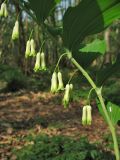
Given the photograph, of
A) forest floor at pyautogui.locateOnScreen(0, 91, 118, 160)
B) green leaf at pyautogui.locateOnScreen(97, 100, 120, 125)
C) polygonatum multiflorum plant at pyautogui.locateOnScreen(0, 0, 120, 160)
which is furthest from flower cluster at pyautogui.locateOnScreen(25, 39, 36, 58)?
forest floor at pyautogui.locateOnScreen(0, 91, 118, 160)

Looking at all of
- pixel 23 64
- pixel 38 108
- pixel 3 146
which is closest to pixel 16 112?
pixel 38 108

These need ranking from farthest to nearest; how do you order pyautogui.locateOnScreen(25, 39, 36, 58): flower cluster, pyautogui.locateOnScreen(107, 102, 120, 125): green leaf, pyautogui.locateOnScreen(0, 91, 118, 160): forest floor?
pyautogui.locateOnScreen(0, 91, 118, 160): forest floor, pyautogui.locateOnScreen(107, 102, 120, 125): green leaf, pyautogui.locateOnScreen(25, 39, 36, 58): flower cluster

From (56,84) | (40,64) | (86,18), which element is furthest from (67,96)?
(86,18)

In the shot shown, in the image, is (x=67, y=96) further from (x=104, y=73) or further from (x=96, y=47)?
(x=96, y=47)

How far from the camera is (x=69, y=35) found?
2.08 metres

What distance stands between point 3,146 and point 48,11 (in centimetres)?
543

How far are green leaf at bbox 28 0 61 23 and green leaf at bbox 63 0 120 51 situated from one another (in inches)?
3.0

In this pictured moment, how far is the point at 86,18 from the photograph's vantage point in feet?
6.57

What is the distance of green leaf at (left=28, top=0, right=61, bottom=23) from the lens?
1.97 m

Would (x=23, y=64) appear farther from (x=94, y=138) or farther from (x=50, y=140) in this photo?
(x=50, y=140)

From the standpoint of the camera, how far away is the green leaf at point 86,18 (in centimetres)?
190

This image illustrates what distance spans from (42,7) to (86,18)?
0.67ft

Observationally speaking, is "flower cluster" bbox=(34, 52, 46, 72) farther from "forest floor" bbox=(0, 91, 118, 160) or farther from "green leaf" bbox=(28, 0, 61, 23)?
"forest floor" bbox=(0, 91, 118, 160)

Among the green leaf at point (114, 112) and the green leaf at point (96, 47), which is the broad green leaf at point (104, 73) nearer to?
the green leaf at point (96, 47)
